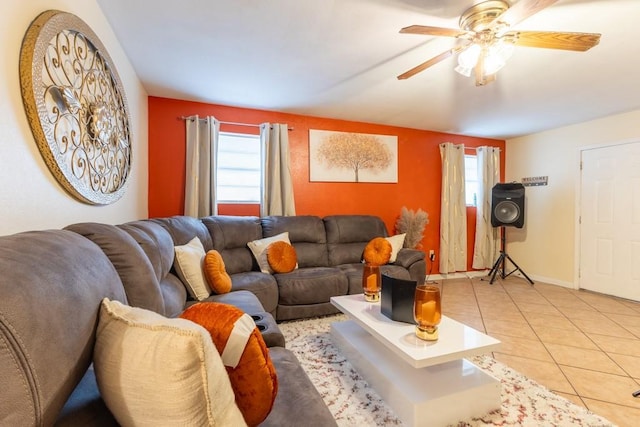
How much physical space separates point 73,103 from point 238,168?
90.2 inches

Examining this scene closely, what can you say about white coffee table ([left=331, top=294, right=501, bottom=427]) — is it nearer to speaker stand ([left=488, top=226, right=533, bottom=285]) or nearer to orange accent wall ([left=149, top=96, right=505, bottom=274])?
orange accent wall ([left=149, top=96, right=505, bottom=274])

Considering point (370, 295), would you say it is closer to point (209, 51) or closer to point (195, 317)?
point (195, 317)

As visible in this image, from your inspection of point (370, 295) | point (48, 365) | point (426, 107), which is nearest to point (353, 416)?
point (370, 295)

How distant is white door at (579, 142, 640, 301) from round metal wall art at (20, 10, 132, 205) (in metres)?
5.40

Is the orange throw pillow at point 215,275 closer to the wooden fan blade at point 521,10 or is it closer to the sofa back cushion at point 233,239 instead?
the sofa back cushion at point 233,239

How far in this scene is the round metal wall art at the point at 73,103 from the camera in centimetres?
113

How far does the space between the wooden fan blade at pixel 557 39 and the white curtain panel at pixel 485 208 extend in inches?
131

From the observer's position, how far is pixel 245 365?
745mm

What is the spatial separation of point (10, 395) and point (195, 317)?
14.7 inches

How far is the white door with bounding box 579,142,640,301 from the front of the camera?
3.53 meters

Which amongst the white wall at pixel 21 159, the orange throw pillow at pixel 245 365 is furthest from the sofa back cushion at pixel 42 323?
the white wall at pixel 21 159

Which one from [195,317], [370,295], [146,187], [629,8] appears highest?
[629,8]

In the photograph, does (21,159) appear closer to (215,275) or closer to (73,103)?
(73,103)

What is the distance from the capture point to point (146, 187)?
3.14 meters
